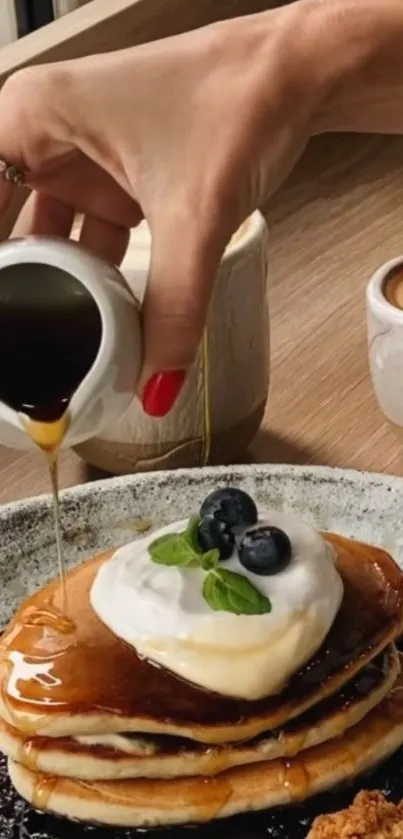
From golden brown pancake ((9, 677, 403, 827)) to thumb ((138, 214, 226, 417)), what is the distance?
0.96 feet

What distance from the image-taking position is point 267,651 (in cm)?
89

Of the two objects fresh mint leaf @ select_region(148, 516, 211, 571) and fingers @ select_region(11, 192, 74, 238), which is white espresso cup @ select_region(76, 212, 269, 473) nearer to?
fingers @ select_region(11, 192, 74, 238)

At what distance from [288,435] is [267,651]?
1.74 feet

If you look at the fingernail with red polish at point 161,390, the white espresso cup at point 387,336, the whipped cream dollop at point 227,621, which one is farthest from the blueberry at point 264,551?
the white espresso cup at point 387,336

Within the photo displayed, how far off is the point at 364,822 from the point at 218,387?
498 millimetres

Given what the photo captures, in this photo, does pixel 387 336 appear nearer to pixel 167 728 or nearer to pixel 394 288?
pixel 394 288

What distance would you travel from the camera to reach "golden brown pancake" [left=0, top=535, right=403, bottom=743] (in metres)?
0.88

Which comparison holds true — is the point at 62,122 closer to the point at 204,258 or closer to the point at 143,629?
the point at 204,258

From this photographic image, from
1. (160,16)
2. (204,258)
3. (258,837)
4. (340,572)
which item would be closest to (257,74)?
(204,258)

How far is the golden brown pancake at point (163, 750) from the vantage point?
2.92 ft

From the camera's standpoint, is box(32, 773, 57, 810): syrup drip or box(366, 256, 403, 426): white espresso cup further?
box(366, 256, 403, 426): white espresso cup

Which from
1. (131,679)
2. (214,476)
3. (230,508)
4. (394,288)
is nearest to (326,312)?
(394,288)

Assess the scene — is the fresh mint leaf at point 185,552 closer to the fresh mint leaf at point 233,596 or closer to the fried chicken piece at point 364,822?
the fresh mint leaf at point 233,596

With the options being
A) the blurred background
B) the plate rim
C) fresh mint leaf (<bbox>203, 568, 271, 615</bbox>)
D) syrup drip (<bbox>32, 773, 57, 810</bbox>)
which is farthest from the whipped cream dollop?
the blurred background
